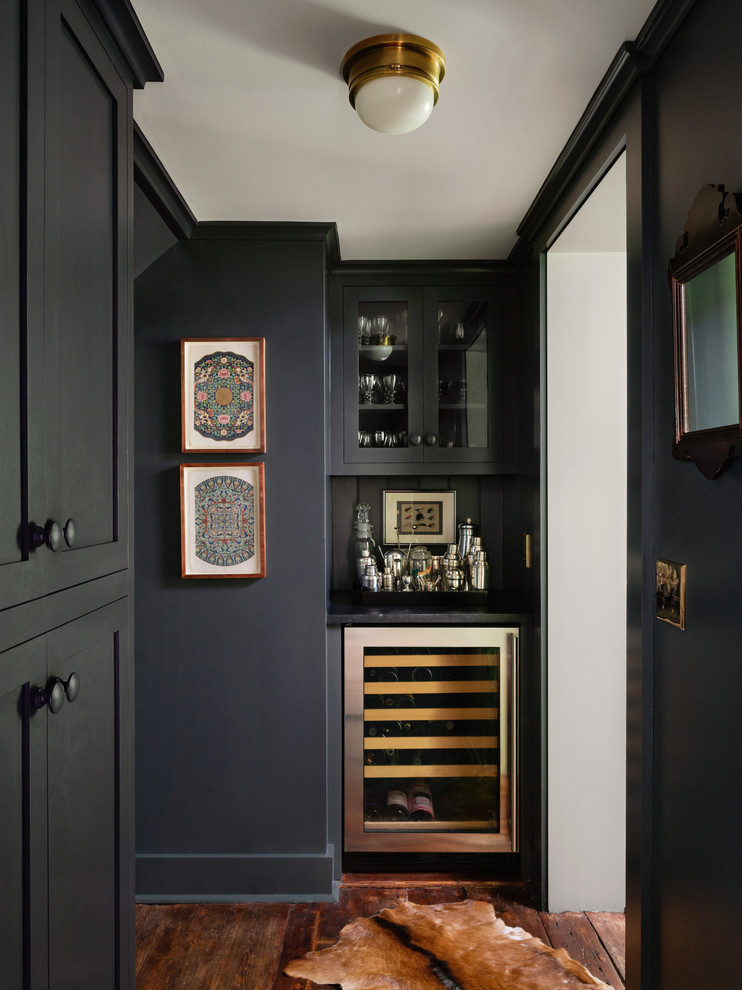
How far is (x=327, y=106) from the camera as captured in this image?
5.81ft

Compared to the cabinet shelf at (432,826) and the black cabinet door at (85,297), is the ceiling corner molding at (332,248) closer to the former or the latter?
the black cabinet door at (85,297)

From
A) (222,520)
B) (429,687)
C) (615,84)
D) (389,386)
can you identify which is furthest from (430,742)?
(615,84)

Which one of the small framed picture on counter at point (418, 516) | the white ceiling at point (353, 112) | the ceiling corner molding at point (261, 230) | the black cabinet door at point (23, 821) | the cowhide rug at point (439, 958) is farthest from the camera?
the small framed picture on counter at point (418, 516)

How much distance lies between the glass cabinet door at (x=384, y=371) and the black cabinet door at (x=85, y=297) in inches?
61.2

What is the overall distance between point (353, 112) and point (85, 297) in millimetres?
925

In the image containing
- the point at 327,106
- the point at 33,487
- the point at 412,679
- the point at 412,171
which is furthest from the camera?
the point at 412,679

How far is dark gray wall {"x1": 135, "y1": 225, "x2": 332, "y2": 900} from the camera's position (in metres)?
2.65

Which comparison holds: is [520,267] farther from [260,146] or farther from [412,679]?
[412,679]

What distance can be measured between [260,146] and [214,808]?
225 centimetres

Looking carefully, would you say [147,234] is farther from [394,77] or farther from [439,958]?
[439,958]

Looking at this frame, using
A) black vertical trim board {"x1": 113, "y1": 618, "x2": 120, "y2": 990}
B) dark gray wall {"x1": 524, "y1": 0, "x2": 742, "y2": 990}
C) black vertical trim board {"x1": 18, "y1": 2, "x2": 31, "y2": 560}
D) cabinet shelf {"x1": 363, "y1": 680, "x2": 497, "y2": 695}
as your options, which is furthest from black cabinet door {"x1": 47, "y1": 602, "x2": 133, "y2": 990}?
cabinet shelf {"x1": 363, "y1": 680, "x2": 497, "y2": 695}

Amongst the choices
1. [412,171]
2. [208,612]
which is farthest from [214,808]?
[412,171]

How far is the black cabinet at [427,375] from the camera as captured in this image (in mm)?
2986

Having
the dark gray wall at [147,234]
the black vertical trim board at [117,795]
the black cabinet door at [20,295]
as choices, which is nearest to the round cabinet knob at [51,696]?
the black cabinet door at [20,295]
